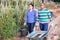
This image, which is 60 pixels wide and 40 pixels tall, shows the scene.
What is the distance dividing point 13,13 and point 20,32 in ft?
2.56

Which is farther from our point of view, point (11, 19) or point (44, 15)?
point (11, 19)

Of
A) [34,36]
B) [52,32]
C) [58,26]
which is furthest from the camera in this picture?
[58,26]

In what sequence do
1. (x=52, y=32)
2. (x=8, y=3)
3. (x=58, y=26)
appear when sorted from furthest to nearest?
(x=8, y=3), (x=58, y=26), (x=52, y=32)

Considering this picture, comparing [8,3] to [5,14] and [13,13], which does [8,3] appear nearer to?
[13,13]

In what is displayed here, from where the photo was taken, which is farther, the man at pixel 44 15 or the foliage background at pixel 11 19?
the foliage background at pixel 11 19

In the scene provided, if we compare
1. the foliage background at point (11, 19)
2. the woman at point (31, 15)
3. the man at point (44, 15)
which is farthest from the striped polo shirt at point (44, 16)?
the foliage background at point (11, 19)

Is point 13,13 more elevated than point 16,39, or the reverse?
point 13,13

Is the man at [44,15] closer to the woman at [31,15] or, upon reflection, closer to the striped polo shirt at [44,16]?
the striped polo shirt at [44,16]

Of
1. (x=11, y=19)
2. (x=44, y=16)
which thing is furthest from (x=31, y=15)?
(x=11, y=19)

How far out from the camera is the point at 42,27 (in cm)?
966

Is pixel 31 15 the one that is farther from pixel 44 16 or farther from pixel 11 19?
pixel 11 19

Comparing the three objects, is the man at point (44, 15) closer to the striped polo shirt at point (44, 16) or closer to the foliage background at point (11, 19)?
Answer: the striped polo shirt at point (44, 16)

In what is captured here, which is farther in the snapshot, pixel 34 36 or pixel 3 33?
pixel 3 33

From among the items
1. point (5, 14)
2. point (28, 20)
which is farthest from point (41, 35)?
point (5, 14)
